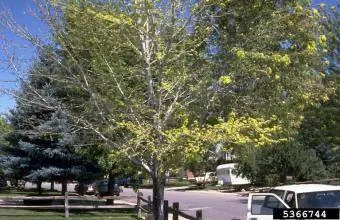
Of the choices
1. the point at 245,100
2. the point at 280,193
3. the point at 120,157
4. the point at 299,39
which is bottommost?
the point at 280,193

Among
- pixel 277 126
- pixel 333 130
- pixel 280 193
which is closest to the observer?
pixel 277 126

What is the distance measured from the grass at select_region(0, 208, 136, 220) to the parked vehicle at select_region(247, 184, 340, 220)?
34.9 feet

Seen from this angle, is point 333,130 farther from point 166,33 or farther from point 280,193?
point 166,33

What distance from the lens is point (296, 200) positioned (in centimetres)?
1122

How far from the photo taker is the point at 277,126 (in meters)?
9.80

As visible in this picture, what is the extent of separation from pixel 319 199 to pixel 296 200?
45 cm

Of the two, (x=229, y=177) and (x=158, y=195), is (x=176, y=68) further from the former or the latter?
(x=229, y=177)

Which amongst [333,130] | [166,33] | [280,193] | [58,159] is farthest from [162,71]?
[58,159]

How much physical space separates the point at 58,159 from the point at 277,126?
56.3 feet

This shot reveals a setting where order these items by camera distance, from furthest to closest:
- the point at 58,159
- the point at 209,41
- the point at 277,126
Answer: the point at 58,159 < the point at 209,41 < the point at 277,126

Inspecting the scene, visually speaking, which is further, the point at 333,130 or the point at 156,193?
the point at 333,130

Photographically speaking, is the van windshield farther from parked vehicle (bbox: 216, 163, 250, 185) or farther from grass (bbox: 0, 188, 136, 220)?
parked vehicle (bbox: 216, 163, 250, 185)

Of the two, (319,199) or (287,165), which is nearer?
(319,199)

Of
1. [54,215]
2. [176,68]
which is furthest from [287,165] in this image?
[176,68]
